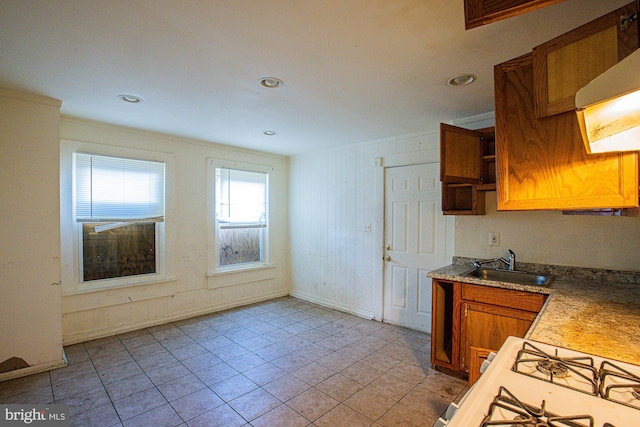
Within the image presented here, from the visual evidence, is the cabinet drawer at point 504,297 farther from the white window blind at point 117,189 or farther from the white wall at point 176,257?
the white window blind at point 117,189

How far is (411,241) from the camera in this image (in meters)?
3.65

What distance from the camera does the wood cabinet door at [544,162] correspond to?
3.81 feet

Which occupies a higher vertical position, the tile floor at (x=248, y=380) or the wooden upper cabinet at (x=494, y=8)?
the wooden upper cabinet at (x=494, y=8)

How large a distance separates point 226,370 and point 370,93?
2.68m

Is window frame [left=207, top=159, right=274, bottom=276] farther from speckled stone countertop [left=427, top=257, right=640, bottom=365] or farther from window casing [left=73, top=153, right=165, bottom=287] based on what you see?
speckled stone countertop [left=427, top=257, right=640, bottom=365]

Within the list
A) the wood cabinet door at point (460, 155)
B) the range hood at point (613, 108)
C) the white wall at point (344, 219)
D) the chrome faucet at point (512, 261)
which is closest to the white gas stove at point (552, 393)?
the range hood at point (613, 108)

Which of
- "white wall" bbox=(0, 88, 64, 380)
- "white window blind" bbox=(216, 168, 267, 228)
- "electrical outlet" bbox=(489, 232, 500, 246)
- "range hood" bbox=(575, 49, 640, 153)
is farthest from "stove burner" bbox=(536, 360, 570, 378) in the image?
"white window blind" bbox=(216, 168, 267, 228)

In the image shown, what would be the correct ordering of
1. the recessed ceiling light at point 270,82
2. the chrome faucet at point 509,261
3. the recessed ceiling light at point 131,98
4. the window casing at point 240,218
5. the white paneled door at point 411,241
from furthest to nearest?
the window casing at point 240,218
the white paneled door at point 411,241
the chrome faucet at point 509,261
the recessed ceiling light at point 131,98
the recessed ceiling light at point 270,82

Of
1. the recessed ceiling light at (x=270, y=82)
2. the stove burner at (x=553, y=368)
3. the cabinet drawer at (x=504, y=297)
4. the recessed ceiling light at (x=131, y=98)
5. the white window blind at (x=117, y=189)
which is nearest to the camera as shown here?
the stove burner at (x=553, y=368)

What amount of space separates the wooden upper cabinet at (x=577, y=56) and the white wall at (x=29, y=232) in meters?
3.56

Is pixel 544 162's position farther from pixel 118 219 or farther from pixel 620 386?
pixel 118 219

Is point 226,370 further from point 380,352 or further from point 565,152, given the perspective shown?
point 565,152

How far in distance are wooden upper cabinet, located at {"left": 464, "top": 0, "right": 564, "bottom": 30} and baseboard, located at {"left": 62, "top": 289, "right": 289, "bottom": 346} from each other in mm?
4191

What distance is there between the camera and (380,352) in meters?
3.03
